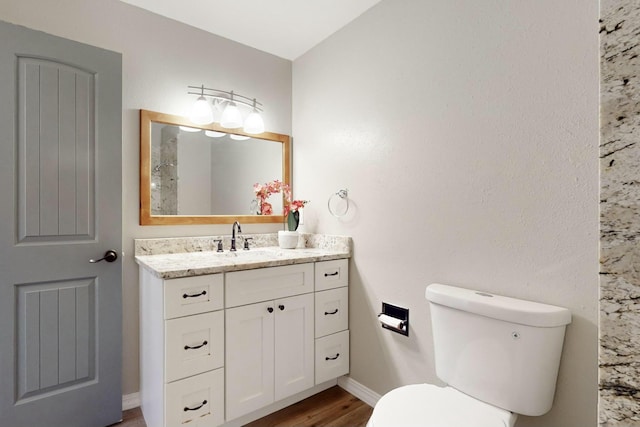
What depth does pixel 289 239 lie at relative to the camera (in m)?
2.24

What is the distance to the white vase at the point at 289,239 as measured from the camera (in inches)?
88.3

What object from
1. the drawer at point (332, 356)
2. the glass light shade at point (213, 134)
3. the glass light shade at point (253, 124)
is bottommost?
the drawer at point (332, 356)

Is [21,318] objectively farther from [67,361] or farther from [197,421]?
[197,421]

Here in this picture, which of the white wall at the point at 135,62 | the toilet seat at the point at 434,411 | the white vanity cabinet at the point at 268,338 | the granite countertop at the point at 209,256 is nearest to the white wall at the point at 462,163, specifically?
the granite countertop at the point at 209,256

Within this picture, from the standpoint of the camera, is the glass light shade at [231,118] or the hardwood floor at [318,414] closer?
the hardwood floor at [318,414]

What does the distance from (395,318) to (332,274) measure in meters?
0.46

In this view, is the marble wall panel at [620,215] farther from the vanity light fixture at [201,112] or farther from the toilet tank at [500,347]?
the vanity light fixture at [201,112]

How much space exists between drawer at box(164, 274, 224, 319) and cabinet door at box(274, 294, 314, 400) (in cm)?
35

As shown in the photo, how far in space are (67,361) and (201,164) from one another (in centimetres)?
129

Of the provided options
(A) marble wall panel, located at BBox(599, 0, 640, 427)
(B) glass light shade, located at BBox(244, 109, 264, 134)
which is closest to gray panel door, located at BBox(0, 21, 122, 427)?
(B) glass light shade, located at BBox(244, 109, 264, 134)

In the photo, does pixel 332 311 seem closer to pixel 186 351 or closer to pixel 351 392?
pixel 351 392

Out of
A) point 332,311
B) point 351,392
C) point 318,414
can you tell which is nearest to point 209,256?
point 332,311

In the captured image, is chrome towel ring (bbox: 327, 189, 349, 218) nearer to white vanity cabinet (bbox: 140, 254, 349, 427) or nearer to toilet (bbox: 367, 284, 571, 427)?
white vanity cabinet (bbox: 140, 254, 349, 427)

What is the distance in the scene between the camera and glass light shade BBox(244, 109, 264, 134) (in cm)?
229
